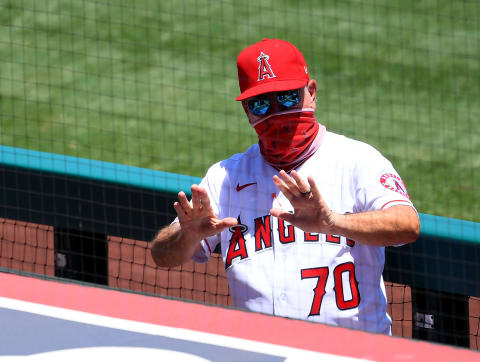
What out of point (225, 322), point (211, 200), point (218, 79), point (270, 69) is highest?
point (218, 79)

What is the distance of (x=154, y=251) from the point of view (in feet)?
15.2

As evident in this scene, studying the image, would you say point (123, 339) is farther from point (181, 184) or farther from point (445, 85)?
point (445, 85)

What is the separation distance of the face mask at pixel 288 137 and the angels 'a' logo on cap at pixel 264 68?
0.55 ft

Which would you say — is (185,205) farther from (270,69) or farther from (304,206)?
(270,69)

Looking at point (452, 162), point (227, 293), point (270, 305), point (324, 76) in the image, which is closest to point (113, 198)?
point (227, 293)

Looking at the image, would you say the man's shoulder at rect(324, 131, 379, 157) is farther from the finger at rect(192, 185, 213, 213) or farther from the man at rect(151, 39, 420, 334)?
the finger at rect(192, 185, 213, 213)

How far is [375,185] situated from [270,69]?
2.28 feet

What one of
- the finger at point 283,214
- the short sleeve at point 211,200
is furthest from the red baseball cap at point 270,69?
the finger at point 283,214

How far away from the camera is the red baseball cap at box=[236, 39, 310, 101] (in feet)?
15.0

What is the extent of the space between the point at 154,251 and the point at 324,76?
17.3ft

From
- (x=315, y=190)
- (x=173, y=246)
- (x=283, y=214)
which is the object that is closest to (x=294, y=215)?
(x=283, y=214)

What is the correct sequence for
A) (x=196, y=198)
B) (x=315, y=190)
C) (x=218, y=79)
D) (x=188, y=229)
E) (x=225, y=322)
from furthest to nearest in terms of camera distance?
(x=218, y=79)
(x=188, y=229)
(x=196, y=198)
(x=315, y=190)
(x=225, y=322)

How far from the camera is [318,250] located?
438cm

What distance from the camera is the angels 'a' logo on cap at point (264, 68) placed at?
4.58 metres
